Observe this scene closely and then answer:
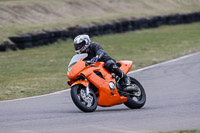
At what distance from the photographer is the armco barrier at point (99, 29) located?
2094 centimetres

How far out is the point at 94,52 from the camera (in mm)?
8734

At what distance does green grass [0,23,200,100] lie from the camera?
1254 cm

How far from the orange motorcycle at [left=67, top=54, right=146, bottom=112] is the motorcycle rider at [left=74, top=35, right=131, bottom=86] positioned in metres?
0.09

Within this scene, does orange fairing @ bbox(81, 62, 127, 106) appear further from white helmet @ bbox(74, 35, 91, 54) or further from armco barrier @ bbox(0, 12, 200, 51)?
armco barrier @ bbox(0, 12, 200, 51)

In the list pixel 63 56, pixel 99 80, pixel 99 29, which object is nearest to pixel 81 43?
pixel 99 80

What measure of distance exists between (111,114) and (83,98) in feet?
1.87

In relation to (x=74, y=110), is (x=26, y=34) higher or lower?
lower

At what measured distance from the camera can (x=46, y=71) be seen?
15266 millimetres

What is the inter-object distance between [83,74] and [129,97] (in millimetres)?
1083

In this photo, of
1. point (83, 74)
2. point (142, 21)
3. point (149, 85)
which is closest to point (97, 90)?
point (83, 74)

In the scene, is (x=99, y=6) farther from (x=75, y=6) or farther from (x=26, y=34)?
(x=26, y=34)

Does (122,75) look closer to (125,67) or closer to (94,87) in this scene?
(125,67)

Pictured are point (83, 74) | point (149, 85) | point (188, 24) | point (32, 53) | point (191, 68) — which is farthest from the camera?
point (188, 24)

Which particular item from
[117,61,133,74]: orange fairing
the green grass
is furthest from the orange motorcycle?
the green grass
